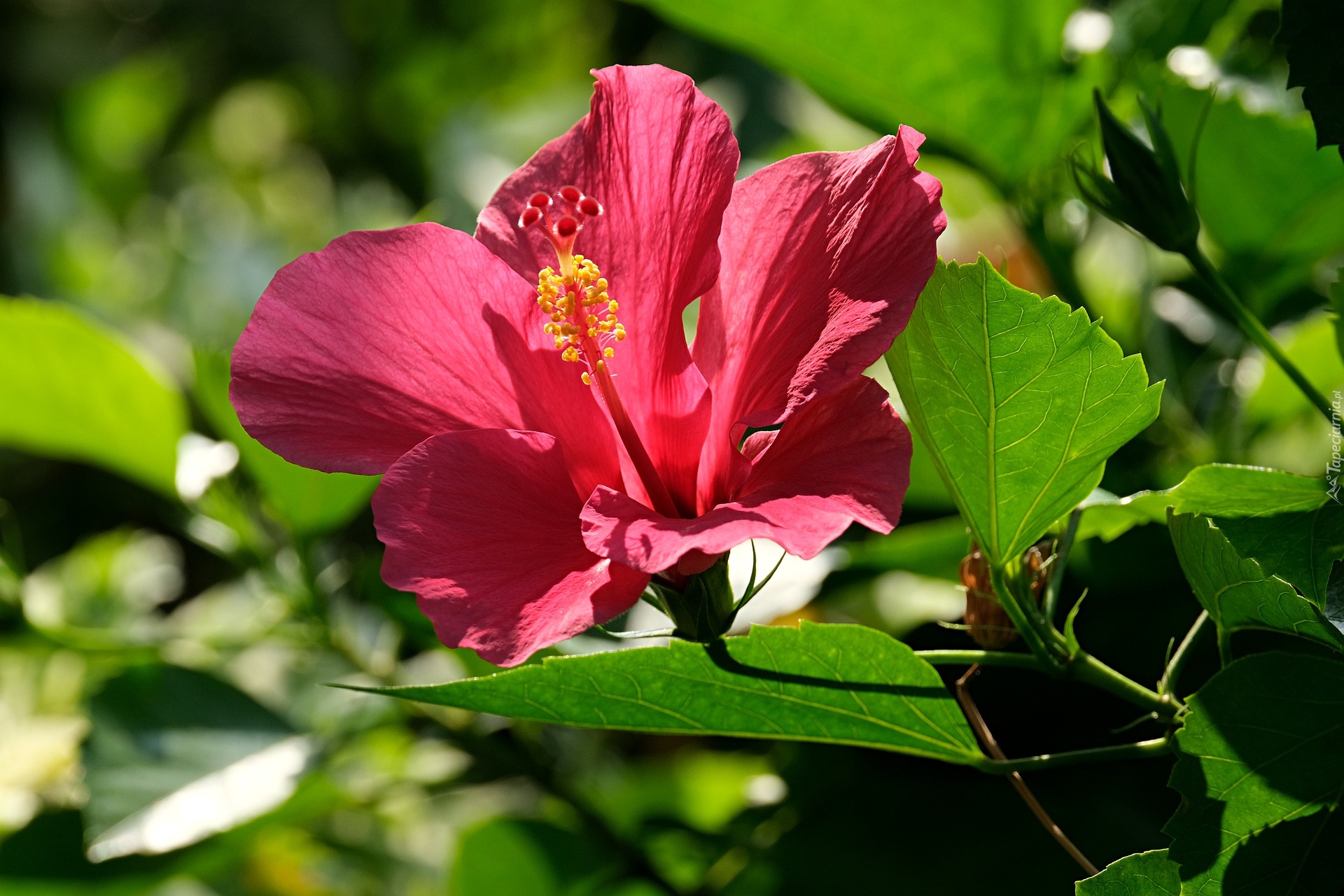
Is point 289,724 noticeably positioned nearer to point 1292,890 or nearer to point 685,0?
point 685,0

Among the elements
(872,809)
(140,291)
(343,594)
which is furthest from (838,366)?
(140,291)

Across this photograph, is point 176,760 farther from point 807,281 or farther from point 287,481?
point 807,281

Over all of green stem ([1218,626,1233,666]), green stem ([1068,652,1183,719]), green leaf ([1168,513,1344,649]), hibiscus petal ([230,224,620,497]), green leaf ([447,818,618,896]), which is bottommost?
green leaf ([447,818,618,896])

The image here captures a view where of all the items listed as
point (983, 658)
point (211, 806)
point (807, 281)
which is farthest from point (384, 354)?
point (211, 806)

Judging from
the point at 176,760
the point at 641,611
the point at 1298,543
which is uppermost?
the point at 1298,543

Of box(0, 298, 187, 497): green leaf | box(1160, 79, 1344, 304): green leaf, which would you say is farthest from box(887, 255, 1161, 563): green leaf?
box(0, 298, 187, 497): green leaf

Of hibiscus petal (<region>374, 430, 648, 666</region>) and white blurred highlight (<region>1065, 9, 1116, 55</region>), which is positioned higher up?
white blurred highlight (<region>1065, 9, 1116, 55</region>)

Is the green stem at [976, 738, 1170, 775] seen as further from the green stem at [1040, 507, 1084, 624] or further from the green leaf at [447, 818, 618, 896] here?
the green leaf at [447, 818, 618, 896]
